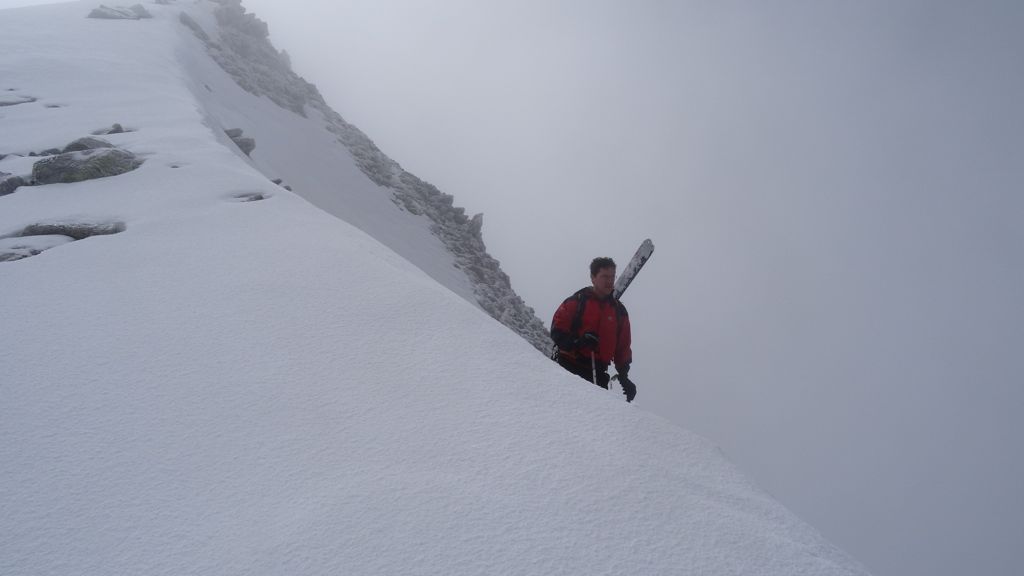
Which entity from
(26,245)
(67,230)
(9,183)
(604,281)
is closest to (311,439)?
(604,281)

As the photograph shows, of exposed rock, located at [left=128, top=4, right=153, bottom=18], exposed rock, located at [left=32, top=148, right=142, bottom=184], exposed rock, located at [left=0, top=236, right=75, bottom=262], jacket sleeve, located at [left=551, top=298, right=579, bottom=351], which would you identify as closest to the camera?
exposed rock, located at [left=0, top=236, right=75, bottom=262]

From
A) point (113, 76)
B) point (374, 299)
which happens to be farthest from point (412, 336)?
point (113, 76)

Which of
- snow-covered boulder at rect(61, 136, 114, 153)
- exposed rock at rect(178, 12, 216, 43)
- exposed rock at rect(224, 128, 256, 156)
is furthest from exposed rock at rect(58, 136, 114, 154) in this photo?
exposed rock at rect(178, 12, 216, 43)

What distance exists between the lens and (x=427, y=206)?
21.6 meters

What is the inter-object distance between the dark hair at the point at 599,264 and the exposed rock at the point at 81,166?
543 centimetres

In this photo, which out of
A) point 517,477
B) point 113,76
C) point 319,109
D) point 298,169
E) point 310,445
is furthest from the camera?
point 319,109

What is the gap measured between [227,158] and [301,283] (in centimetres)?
437

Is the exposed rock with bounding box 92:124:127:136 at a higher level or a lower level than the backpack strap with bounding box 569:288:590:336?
lower

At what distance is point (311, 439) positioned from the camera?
2727 mm

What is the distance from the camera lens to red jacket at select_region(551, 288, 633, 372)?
6.04 m

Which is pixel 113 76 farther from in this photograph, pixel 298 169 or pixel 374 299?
pixel 374 299

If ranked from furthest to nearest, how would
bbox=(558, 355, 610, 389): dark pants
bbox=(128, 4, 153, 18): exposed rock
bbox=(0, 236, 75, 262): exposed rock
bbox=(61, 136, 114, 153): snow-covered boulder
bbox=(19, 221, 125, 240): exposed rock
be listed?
1. bbox=(128, 4, 153, 18): exposed rock
2. bbox=(61, 136, 114, 153): snow-covered boulder
3. bbox=(558, 355, 610, 389): dark pants
4. bbox=(19, 221, 125, 240): exposed rock
5. bbox=(0, 236, 75, 262): exposed rock

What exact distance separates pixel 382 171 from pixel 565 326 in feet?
56.7

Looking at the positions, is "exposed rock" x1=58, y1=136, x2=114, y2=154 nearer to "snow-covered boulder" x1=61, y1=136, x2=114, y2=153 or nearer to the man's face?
"snow-covered boulder" x1=61, y1=136, x2=114, y2=153
